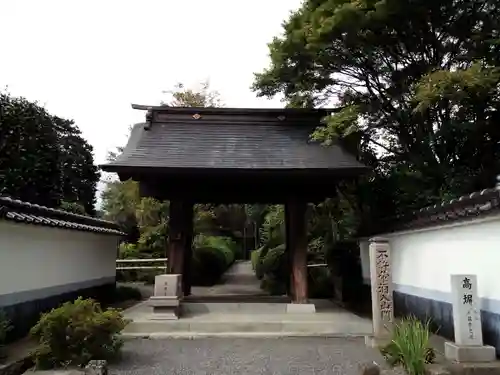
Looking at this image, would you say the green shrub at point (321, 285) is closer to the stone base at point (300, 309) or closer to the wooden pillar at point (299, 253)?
the wooden pillar at point (299, 253)

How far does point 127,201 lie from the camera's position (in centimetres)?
2708

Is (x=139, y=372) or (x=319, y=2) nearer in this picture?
(x=139, y=372)

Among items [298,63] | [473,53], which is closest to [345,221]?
[298,63]

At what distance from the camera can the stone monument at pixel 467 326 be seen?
596 centimetres

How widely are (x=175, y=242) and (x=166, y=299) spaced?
178 cm

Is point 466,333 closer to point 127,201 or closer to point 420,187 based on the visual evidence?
point 420,187

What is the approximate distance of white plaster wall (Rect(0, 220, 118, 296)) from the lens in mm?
7934

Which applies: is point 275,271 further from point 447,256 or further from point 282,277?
point 447,256

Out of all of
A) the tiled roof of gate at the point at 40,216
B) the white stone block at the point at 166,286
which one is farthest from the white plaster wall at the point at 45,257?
the white stone block at the point at 166,286

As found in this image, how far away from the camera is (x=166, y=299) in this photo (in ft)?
32.9

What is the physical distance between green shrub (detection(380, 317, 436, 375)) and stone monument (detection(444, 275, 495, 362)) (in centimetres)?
51

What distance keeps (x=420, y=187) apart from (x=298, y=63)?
4303mm

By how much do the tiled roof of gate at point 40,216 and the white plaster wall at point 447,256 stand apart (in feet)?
23.1

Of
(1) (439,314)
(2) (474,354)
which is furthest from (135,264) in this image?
(2) (474,354)
